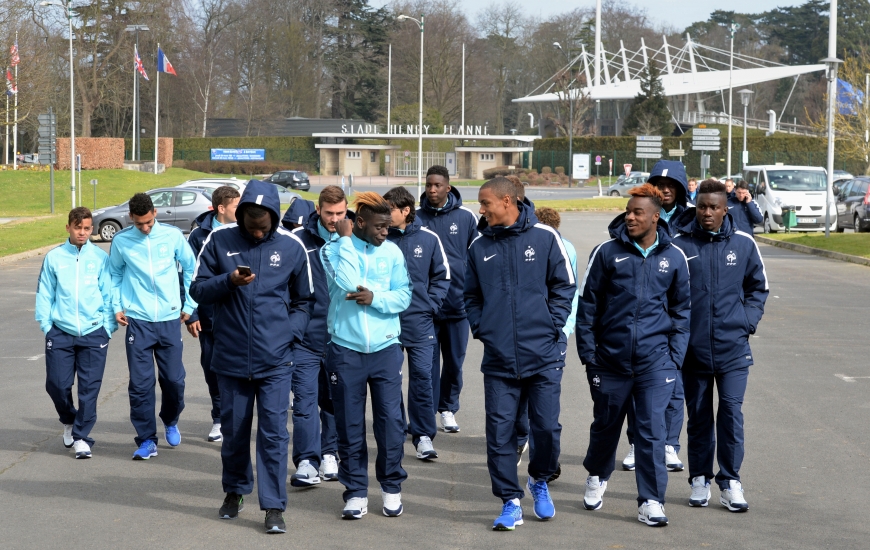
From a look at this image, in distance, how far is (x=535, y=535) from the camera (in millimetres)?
5766

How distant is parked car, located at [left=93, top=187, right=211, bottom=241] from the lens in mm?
28984

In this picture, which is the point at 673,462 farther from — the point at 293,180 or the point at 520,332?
the point at 293,180

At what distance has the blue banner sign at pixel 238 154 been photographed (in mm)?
75875

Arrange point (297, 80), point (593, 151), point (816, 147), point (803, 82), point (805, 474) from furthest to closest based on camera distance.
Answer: point (803, 82) → point (297, 80) → point (593, 151) → point (816, 147) → point (805, 474)

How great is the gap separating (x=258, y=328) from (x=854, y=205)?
29.2m

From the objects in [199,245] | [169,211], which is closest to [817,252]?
[169,211]

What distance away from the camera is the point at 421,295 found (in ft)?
23.2

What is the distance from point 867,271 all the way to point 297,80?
80.9 m

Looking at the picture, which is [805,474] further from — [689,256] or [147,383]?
[147,383]

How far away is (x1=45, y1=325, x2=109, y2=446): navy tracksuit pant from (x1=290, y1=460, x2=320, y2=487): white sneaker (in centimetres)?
177

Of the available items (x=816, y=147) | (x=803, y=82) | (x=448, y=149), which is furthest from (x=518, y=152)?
(x=803, y=82)

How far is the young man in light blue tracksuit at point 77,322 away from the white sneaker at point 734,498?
14.4 ft

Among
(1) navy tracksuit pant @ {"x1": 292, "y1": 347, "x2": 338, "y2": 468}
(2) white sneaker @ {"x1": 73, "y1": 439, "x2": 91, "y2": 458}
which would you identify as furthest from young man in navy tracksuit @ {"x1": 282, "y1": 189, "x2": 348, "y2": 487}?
(2) white sneaker @ {"x1": 73, "y1": 439, "x2": 91, "y2": 458}

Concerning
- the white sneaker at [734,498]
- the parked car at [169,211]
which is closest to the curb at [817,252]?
the parked car at [169,211]
